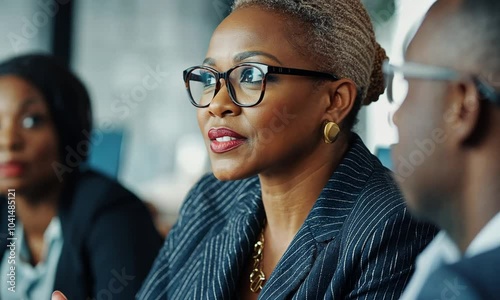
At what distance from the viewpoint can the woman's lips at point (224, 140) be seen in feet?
5.31

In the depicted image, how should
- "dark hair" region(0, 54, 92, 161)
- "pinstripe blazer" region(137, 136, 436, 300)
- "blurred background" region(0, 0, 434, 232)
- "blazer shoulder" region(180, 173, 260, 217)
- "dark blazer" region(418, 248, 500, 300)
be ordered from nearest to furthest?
"dark blazer" region(418, 248, 500, 300)
"pinstripe blazer" region(137, 136, 436, 300)
"blazer shoulder" region(180, 173, 260, 217)
"dark hair" region(0, 54, 92, 161)
"blurred background" region(0, 0, 434, 232)

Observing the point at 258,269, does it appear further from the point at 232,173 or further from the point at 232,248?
the point at 232,173

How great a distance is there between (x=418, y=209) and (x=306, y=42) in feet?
2.21

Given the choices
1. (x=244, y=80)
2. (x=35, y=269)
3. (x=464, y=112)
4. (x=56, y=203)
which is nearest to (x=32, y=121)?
(x=56, y=203)

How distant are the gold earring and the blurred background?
391 cm

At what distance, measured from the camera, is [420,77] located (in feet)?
3.56

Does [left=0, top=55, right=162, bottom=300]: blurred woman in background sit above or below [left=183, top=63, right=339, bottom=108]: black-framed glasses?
A: below

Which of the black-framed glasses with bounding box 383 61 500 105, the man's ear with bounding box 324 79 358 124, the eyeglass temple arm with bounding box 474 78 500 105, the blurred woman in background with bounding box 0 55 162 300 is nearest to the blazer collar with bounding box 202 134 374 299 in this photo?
the man's ear with bounding box 324 79 358 124

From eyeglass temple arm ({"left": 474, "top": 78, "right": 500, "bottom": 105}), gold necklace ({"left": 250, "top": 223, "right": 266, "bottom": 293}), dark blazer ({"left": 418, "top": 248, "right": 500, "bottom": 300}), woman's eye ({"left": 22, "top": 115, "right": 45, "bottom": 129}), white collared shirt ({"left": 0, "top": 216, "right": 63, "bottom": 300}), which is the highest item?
eyeglass temple arm ({"left": 474, "top": 78, "right": 500, "bottom": 105})

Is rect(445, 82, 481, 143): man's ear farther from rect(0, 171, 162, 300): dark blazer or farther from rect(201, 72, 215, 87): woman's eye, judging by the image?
rect(0, 171, 162, 300): dark blazer

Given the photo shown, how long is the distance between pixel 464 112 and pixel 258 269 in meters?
0.88

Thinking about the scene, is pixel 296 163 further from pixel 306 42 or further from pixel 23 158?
pixel 23 158

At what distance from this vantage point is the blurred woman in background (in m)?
2.33

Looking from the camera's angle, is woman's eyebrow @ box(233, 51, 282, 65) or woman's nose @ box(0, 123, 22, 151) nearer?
woman's eyebrow @ box(233, 51, 282, 65)
